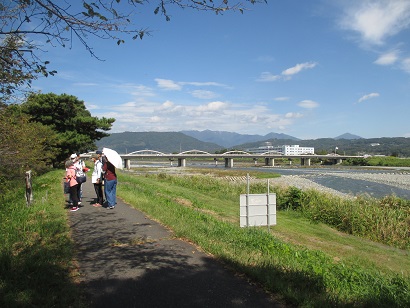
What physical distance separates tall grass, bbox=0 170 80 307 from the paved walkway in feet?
0.76

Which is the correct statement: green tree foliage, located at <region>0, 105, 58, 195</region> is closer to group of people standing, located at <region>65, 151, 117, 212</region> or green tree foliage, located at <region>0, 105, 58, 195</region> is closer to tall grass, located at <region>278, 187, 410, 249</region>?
group of people standing, located at <region>65, 151, 117, 212</region>

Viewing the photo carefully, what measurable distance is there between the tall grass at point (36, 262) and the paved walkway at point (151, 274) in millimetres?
232

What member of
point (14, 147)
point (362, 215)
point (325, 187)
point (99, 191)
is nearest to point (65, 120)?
point (14, 147)

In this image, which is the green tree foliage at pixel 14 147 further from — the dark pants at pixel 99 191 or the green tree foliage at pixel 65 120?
the green tree foliage at pixel 65 120

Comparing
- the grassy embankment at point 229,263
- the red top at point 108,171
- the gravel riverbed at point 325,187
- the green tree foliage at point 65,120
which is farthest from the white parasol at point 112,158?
the gravel riverbed at point 325,187

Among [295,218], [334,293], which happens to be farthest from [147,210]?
[295,218]

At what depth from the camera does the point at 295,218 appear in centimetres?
1570

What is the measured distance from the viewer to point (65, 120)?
110 feet

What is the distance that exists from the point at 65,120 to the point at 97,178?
84.9 ft

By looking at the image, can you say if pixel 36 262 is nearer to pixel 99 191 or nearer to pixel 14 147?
pixel 99 191

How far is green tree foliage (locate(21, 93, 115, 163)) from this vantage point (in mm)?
30933

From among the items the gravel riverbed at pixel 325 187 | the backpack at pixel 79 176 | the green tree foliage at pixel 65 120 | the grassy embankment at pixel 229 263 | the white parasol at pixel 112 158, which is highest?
the green tree foliage at pixel 65 120

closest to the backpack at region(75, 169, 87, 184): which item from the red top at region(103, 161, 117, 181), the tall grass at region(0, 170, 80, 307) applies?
the red top at region(103, 161, 117, 181)

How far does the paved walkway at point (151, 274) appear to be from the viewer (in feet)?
12.3
